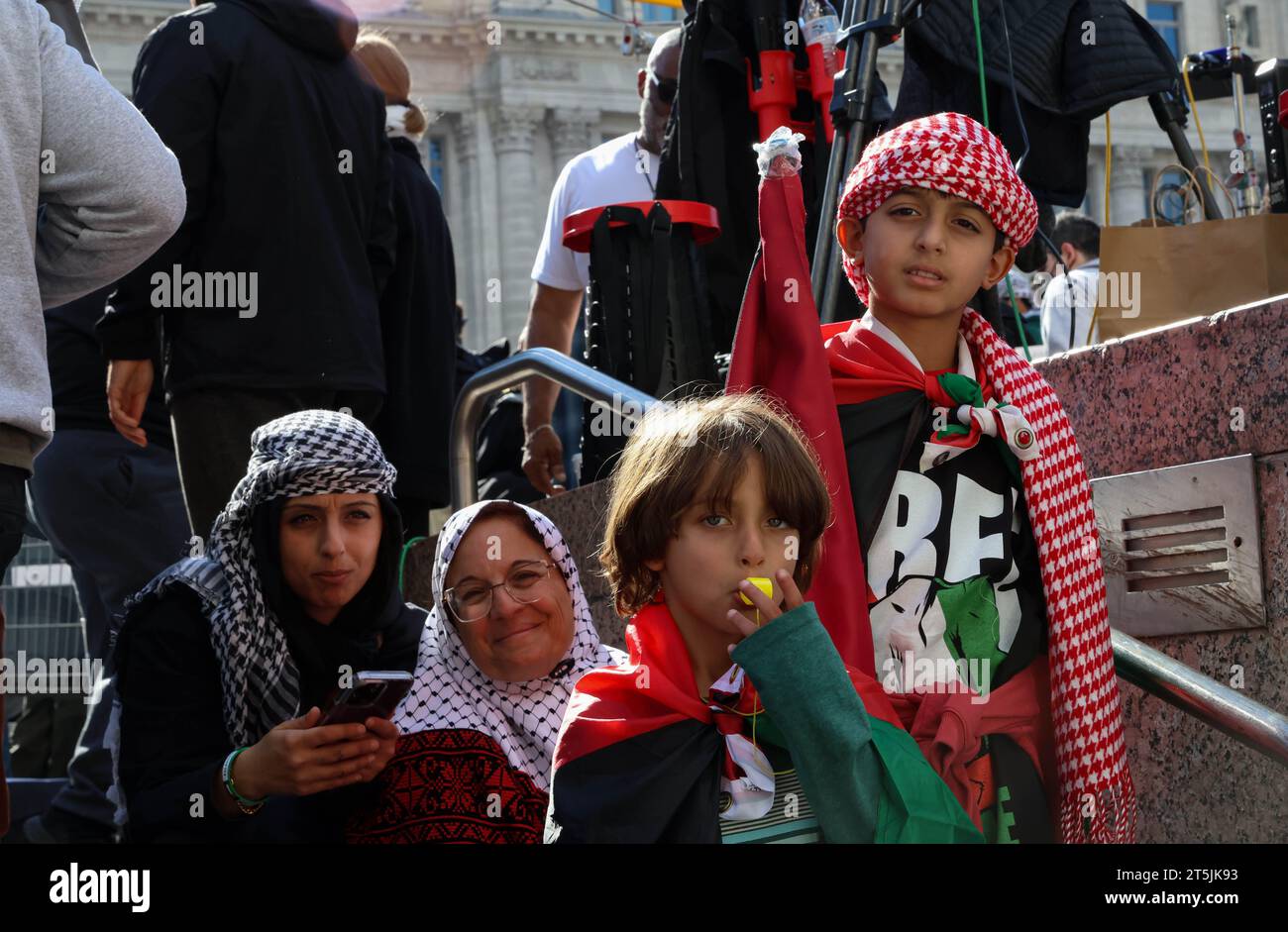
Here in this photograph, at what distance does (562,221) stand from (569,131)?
1271 inches

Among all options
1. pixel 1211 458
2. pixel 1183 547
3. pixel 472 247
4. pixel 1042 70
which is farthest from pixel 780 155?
pixel 472 247

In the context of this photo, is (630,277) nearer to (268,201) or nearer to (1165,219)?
(268,201)

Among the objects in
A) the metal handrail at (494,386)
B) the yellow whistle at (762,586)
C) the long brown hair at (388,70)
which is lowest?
the yellow whistle at (762,586)

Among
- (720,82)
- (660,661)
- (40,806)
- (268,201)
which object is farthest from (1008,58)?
(40,806)

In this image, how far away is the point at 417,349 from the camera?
5.27 meters

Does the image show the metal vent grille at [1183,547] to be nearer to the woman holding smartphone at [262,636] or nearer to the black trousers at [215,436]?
the woman holding smartphone at [262,636]

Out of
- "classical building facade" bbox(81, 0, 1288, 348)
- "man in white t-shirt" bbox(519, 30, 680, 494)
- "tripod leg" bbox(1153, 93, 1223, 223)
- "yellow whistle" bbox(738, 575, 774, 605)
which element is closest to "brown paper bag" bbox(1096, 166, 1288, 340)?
"tripod leg" bbox(1153, 93, 1223, 223)

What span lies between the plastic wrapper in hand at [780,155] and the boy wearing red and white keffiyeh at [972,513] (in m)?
0.15

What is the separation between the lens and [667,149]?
5.48m

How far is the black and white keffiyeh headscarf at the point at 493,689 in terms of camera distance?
337 cm

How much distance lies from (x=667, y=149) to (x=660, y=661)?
3133 millimetres

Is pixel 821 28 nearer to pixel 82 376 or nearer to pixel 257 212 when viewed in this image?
pixel 257 212

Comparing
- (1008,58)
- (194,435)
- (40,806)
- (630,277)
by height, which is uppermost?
(1008,58)

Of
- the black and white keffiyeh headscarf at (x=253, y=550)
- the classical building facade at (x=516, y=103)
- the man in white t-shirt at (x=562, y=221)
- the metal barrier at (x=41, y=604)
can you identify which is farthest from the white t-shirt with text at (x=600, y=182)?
the classical building facade at (x=516, y=103)
